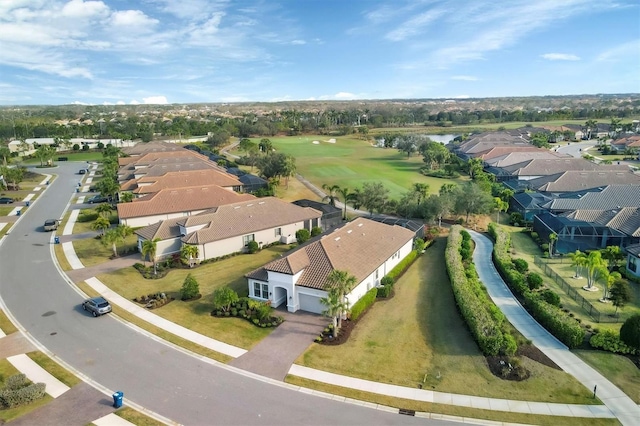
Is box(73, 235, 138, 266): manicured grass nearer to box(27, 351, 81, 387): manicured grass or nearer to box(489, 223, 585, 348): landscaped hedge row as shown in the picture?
box(27, 351, 81, 387): manicured grass

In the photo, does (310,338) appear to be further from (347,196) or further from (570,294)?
(347,196)

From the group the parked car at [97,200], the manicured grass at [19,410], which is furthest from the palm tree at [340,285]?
the parked car at [97,200]

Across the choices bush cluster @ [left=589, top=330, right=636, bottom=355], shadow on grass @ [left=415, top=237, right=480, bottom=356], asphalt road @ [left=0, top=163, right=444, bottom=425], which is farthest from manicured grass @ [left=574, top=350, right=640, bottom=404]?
asphalt road @ [left=0, top=163, right=444, bottom=425]

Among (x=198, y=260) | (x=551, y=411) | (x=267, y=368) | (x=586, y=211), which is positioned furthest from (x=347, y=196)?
(x=551, y=411)

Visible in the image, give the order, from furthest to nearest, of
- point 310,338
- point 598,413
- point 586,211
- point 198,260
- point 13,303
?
point 586,211
point 198,260
point 13,303
point 310,338
point 598,413

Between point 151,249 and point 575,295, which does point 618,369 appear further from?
point 151,249

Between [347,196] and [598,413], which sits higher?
[347,196]
